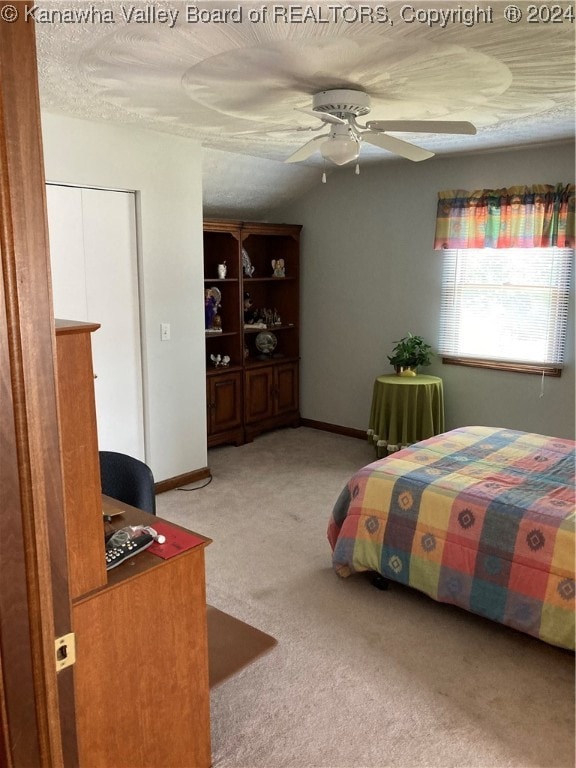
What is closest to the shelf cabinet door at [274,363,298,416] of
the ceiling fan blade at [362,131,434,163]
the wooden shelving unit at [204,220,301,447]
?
the wooden shelving unit at [204,220,301,447]

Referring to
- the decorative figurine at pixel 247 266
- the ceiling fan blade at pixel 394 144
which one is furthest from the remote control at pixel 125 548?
the decorative figurine at pixel 247 266

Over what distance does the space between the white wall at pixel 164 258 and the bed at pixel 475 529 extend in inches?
64.5

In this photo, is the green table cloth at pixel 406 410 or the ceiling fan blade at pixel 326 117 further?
the green table cloth at pixel 406 410

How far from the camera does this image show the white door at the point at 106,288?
3699mm

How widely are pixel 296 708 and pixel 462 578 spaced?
2.96 ft

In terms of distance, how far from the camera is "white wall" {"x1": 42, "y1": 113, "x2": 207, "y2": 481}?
373 cm

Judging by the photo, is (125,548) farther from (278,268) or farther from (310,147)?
(278,268)

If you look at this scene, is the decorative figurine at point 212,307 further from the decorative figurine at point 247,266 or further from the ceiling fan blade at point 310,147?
the ceiling fan blade at point 310,147

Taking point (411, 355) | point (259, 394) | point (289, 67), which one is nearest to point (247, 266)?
point (259, 394)

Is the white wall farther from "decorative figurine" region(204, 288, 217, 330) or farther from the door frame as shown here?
the door frame

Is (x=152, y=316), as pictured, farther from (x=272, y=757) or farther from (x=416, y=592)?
(x=272, y=757)

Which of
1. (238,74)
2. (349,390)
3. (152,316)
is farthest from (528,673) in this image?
(349,390)

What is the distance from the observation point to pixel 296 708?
229 centimetres

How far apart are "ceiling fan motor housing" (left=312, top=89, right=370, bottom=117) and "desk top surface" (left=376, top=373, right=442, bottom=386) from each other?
2.40 meters
